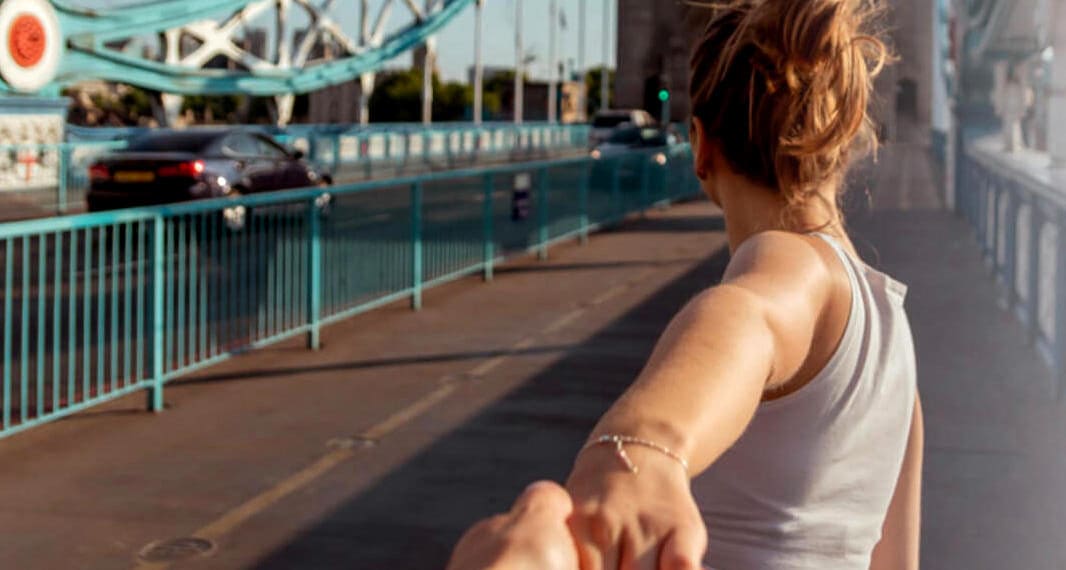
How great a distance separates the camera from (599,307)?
12273mm

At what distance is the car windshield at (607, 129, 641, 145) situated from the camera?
104 feet

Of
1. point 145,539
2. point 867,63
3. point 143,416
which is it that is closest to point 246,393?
point 143,416

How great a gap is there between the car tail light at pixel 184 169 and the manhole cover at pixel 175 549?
45.9 ft

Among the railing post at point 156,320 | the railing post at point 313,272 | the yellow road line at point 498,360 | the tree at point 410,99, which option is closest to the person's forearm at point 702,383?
the railing post at point 156,320

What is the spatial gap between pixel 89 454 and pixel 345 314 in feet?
12.4

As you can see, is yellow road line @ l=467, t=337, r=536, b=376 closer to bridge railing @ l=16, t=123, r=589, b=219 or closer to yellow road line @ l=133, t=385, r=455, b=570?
yellow road line @ l=133, t=385, r=455, b=570

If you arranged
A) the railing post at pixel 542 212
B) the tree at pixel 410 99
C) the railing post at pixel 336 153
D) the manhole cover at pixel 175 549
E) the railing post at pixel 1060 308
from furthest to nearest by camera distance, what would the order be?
1. the tree at pixel 410 99
2. the railing post at pixel 336 153
3. the railing post at pixel 542 212
4. the railing post at pixel 1060 308
5. the manhole cover at pixel 175 549

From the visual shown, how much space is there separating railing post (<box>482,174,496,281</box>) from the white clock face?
49.4ft

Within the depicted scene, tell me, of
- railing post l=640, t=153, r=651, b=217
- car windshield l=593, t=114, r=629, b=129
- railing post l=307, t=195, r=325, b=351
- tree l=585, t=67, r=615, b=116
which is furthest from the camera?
tree l=585, t=67, r=615, b=116

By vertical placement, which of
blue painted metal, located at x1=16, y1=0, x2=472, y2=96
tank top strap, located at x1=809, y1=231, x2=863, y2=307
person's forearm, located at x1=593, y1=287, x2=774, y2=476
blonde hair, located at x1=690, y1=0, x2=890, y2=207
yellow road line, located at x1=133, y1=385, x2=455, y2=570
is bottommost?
yellow road line, located at x1=133, y1=385, x2=455, y2=570

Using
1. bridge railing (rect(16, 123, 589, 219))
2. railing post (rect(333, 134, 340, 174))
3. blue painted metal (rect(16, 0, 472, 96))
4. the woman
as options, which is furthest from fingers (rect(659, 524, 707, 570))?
railing post (rect(333, 134, 340, 174))

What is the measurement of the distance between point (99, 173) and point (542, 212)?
6.46m

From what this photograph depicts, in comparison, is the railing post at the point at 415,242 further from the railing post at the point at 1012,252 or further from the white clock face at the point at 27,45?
the white clock face at the point at 27,45

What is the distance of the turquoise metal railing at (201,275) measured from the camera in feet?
23.8
